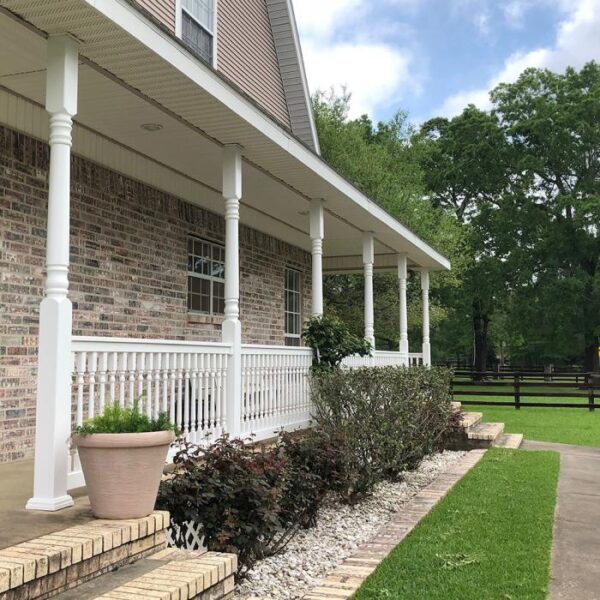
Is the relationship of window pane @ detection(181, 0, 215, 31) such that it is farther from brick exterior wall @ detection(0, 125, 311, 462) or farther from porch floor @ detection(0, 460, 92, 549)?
porch floor @ detection(0, 460, 92, 549)

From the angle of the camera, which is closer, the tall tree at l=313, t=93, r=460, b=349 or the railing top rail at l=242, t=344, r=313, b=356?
the railing top rail at l=242, t=344, r=313, b=356

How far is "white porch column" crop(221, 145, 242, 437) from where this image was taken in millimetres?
6820

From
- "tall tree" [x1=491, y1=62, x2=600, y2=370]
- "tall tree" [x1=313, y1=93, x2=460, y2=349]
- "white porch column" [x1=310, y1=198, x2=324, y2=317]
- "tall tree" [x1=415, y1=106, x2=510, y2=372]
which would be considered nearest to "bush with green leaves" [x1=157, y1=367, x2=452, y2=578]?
"white porch column" [x1=310, y1=198, x2=324, y2=317]

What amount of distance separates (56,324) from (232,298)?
2.90m

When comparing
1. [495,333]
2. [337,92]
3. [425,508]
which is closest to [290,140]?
[425,508]

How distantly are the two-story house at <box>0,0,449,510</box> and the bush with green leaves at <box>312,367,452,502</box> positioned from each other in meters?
0.64

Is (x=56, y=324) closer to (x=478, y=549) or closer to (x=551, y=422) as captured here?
(x=478, y=549)

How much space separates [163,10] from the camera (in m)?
9.29

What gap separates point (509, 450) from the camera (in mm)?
10148

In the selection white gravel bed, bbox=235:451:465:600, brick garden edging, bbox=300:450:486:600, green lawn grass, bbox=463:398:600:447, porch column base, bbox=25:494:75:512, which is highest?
porch column base, bbox=25:494:75:512

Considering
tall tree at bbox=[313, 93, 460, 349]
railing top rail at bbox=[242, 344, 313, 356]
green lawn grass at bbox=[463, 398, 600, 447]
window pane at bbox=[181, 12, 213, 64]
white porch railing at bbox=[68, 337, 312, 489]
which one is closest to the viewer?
white porch railing at bbox=[68, 337, 312, 489]

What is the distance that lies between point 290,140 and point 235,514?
14.0 feet

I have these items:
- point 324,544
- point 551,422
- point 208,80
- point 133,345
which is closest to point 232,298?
point 133,345

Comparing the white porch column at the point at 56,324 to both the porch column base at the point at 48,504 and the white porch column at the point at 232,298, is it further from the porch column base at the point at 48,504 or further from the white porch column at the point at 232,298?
the white porch column at the point at 232,298
